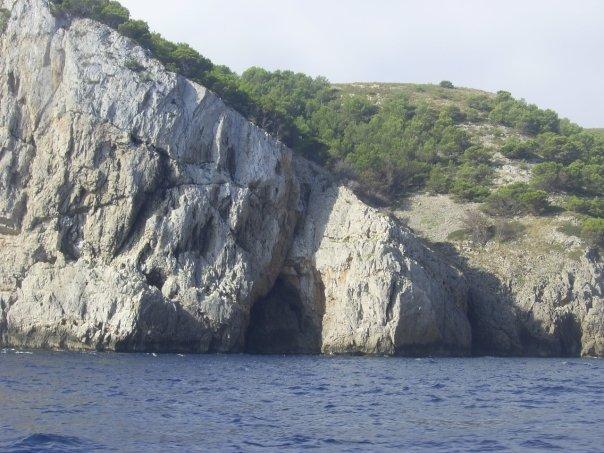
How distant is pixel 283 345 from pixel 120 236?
1120 cm

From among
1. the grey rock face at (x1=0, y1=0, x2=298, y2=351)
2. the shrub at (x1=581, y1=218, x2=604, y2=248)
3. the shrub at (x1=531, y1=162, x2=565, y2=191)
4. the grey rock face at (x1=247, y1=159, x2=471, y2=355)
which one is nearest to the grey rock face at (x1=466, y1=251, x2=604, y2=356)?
the grey rock face at (x1=247, y1=159, x2=471, y2=355)

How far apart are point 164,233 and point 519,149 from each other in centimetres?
3760

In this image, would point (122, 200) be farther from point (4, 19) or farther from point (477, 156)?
point (477, 156)

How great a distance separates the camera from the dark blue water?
18000mm

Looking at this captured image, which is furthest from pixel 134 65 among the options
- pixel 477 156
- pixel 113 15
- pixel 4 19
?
pixel 477 156

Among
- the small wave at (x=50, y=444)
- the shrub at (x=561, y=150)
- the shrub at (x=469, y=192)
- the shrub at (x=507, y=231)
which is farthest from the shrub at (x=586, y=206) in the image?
the small wave at (x=50, y=444)

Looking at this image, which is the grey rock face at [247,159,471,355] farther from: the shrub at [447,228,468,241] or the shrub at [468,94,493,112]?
the shrub at [468,94,493,112]

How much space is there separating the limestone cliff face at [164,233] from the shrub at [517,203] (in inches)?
492

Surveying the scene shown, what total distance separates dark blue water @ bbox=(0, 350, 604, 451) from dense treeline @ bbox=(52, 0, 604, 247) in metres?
24.5

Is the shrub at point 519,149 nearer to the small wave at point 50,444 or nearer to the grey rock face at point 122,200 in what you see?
the grey rock face at point 122,200

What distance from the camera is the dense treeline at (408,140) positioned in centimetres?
5700

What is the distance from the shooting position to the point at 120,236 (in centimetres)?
4278

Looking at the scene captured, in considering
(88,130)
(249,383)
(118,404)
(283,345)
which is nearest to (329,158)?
(283,345)

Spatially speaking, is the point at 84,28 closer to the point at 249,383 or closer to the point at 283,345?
the point at 283,345
